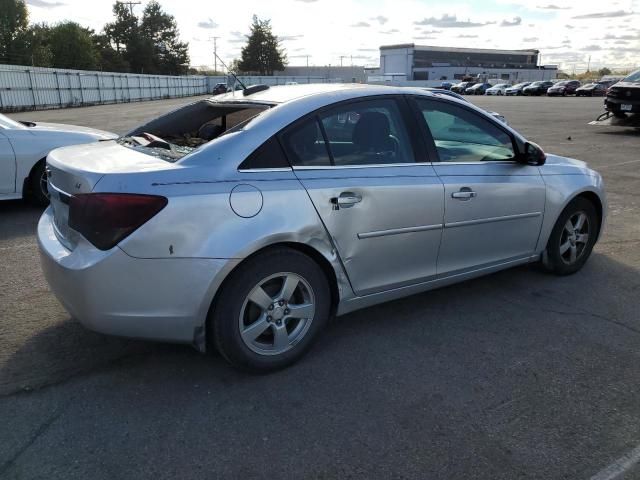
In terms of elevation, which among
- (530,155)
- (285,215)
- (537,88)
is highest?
(530,155)

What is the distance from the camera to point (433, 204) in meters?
3.63

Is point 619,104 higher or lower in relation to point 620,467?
higher

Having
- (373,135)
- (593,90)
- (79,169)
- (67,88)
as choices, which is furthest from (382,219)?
(593,90)

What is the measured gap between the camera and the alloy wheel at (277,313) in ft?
10.0

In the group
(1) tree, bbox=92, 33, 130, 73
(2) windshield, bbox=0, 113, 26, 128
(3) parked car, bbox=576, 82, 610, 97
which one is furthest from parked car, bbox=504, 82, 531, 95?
(2) windshield, bbox=0, 113, 26, 128

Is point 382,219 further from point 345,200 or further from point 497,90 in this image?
point 497,90

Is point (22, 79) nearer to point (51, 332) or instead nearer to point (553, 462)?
point (51, 332)

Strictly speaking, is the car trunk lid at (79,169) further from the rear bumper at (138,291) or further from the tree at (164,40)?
the tree at (164,40)

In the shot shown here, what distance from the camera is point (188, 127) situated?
423 cm

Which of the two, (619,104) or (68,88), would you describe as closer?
(619,104)

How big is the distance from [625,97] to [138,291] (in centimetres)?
1646

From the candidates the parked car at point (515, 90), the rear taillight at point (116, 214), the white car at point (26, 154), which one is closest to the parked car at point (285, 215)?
the rear taillight at point (116, 214)

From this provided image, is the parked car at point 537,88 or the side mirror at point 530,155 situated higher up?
the side mirror at point 530,155

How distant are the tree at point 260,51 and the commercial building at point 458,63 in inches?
1069
